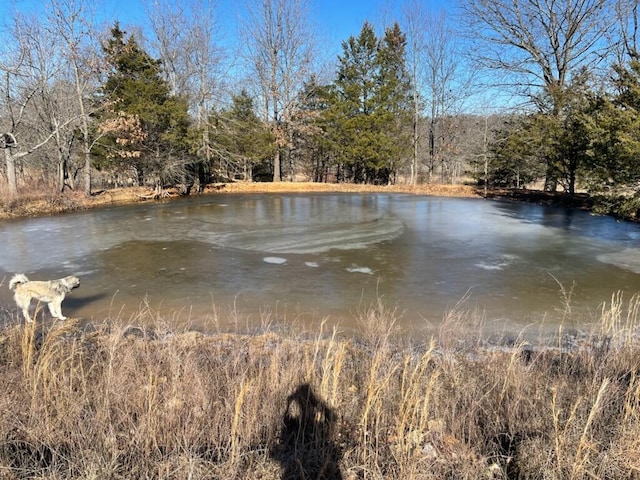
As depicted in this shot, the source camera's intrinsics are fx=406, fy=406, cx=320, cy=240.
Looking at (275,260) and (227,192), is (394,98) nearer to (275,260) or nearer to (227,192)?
(227,192)

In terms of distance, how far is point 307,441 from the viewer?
2.45 meters

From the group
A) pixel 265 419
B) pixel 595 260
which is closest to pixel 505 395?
pixel 265 419

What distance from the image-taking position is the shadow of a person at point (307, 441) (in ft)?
7.12

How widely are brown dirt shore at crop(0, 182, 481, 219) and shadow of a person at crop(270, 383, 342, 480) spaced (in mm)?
15224

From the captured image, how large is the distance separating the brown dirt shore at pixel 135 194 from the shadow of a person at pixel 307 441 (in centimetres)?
1522

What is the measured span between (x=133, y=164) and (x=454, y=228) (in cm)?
1666

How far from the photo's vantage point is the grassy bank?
2.11 meters

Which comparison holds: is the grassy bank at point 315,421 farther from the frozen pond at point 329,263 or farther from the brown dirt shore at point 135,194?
the brown dirt shore at point 135,194

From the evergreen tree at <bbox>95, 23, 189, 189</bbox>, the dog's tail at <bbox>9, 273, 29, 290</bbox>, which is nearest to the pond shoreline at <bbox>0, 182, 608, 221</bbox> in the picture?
the evergreen tree at <bbox>95, 23, 189, 189</bbox>

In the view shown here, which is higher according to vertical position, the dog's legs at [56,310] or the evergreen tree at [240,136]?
the evergreen tree at [240,136]

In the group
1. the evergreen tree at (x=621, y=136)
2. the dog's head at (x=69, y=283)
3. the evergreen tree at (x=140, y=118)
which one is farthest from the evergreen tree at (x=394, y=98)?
the dog's head at (x=69, y=283)

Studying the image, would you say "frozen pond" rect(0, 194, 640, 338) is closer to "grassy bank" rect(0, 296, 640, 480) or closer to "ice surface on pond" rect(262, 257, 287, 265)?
"ice surface on pond" rect(262, 257, 287, 265)

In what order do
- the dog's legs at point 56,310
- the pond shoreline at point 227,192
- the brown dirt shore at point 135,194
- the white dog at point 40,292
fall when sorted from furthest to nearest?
the pond shoreline at point 227,192, the brown dirt shore at point 135,194, the dog's legs at point 56,310, the white dog at point 40,292

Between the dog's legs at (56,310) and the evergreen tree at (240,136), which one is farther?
the evergreen tree at (240,136)
